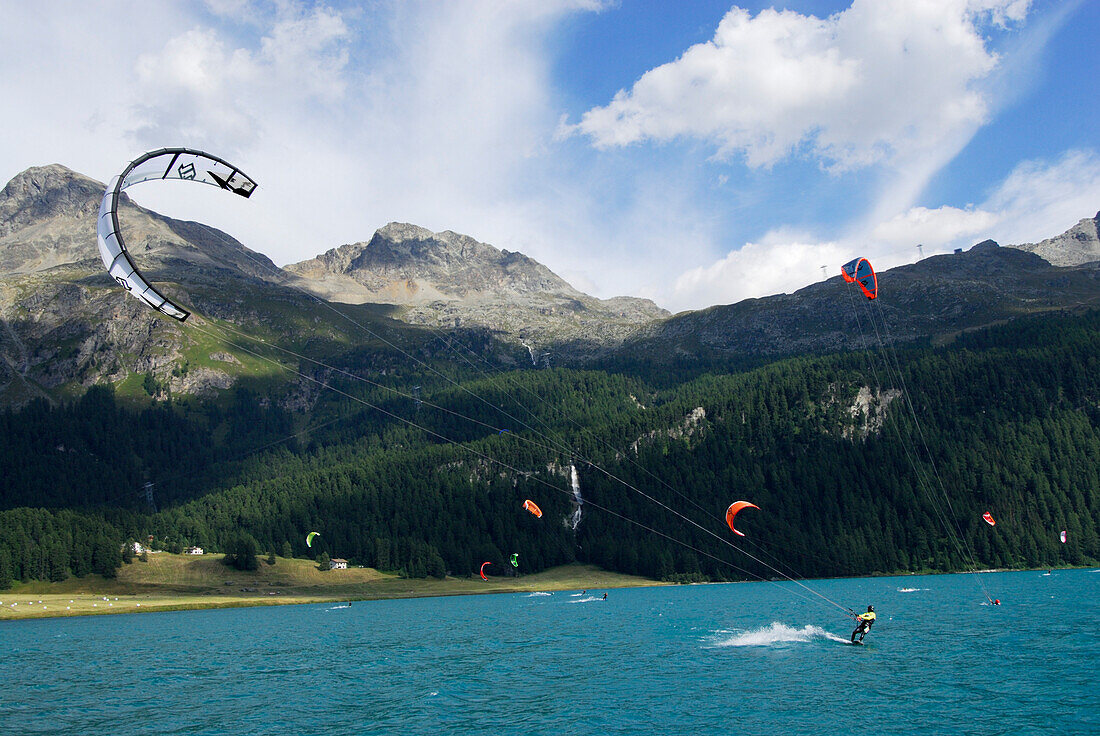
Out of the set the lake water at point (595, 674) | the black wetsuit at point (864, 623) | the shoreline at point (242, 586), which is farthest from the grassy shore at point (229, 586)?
the black wetsuit at point (864, 623)

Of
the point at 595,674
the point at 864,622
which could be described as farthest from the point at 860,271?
the point at 595,674

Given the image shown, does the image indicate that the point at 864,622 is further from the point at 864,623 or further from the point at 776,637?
the point at 776,637

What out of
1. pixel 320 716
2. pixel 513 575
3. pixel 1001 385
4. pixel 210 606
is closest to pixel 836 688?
pixel 320 716

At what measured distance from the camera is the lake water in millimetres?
34906

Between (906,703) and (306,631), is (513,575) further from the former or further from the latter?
(906,703)

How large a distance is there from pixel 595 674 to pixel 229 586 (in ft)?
394

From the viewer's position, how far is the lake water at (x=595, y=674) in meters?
34.9

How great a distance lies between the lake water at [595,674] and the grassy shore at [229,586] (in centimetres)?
4056

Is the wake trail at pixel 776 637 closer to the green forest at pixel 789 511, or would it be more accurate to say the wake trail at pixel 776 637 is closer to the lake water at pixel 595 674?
the lake water at pixel 595 674

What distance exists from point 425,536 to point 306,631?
10168 centimetres

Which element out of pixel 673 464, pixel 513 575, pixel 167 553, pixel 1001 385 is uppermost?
pixel 1001 385

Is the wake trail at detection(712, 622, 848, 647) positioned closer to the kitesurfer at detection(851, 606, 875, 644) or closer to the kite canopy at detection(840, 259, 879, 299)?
the kitesurfer at detection(851, 606, 875, 644)

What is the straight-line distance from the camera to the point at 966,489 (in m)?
160

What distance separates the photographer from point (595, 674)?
4684cm
